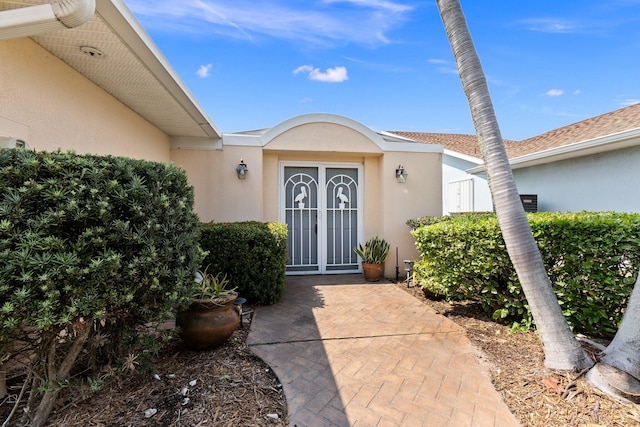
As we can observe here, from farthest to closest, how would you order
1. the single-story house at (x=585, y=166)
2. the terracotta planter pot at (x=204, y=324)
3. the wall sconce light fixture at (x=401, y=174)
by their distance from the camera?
the wall sconce light fixture at (x=401, y=174) → the single-story house at (x=585, y=166) → the terracotta planter pot at (x=204, y=324)

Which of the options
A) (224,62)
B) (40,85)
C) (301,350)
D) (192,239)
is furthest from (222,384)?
(224,62)

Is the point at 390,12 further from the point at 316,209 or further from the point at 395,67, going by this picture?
the point at 316,209

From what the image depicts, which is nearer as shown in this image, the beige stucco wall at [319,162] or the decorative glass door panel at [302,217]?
the beige stucco wall at [319,162]

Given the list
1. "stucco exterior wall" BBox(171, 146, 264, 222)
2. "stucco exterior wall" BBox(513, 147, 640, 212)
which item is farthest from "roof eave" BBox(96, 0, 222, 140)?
"stucco exterior wall" BBox(513, 147, 640, 212)

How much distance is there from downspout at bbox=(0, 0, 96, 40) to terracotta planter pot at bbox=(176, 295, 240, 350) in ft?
9.39

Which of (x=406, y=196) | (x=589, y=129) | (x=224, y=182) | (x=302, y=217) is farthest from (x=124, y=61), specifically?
(x=589, y=129)

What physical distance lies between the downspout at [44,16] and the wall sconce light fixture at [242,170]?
181 inches

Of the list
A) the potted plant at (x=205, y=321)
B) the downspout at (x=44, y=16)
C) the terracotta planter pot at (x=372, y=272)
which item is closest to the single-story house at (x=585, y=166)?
the terracotta planter pot at (x=372, y=272)

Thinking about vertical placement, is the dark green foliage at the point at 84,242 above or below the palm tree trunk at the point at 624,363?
→ above

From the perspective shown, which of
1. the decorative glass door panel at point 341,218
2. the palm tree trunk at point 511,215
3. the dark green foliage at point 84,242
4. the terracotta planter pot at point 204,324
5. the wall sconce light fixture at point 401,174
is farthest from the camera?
the decorative glass door panel at point 341,218

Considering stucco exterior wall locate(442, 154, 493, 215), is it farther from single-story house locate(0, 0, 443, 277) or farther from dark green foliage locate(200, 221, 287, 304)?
dark green foliage locate(200, 221, 287, 304)

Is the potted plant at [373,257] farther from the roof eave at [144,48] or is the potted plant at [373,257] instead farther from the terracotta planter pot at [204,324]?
the roof eave at [144,48]

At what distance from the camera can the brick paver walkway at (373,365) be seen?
2.44 m

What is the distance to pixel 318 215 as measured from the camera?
752cm
